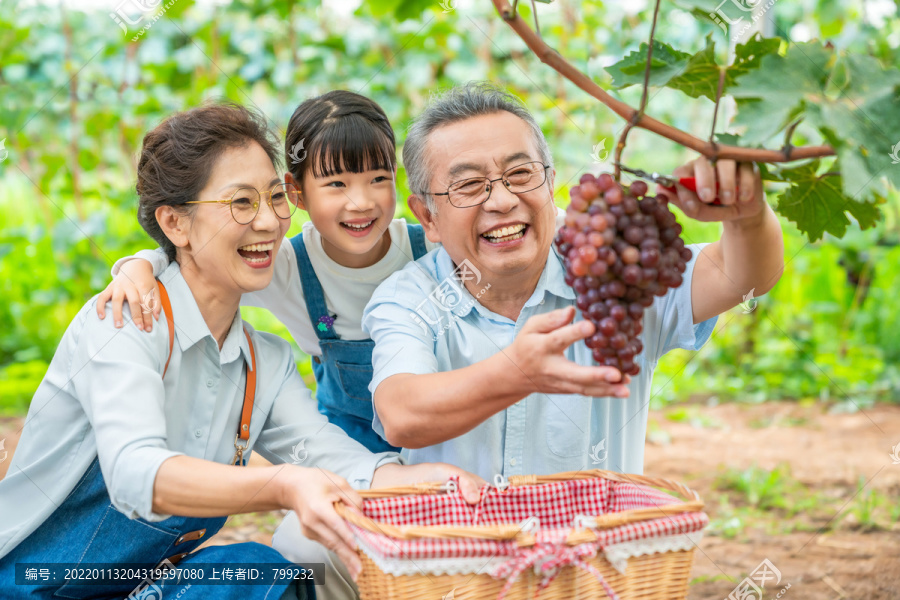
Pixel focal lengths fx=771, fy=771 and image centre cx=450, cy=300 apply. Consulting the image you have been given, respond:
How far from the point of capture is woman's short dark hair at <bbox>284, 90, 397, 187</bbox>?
2.21 m

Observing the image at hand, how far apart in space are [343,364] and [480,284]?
631mm

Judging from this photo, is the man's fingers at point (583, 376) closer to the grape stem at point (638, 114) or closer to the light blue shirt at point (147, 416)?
the grape stem at point (638, 114)

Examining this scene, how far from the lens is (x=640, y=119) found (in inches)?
48.7

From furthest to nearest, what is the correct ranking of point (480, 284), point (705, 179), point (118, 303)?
1. point (480, 284)
2. point (118, 303)
3. point (705, 179)

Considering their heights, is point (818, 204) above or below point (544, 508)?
above

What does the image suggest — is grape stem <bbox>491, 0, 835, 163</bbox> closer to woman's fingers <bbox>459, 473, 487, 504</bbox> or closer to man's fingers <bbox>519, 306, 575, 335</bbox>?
man's fingers <bbox>519, 306, 575, 335</bbox>

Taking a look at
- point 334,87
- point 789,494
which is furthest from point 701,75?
point 334,87

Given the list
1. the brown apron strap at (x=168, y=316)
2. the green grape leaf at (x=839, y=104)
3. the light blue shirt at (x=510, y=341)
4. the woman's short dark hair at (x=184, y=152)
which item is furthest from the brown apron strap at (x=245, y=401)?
the green grape leaf at (x=839, y=104)

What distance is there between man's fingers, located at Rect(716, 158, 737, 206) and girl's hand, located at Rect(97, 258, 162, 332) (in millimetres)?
1282

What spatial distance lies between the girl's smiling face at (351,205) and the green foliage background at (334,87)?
2054mm

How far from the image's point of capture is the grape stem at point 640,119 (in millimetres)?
1198

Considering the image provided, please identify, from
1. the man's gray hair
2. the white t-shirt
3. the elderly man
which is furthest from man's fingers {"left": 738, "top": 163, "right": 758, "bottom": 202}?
the white t-shirt

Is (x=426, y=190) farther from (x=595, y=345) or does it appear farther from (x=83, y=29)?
(x=83, y=29)

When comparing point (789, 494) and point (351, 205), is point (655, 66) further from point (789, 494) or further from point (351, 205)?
point (789, 494)
